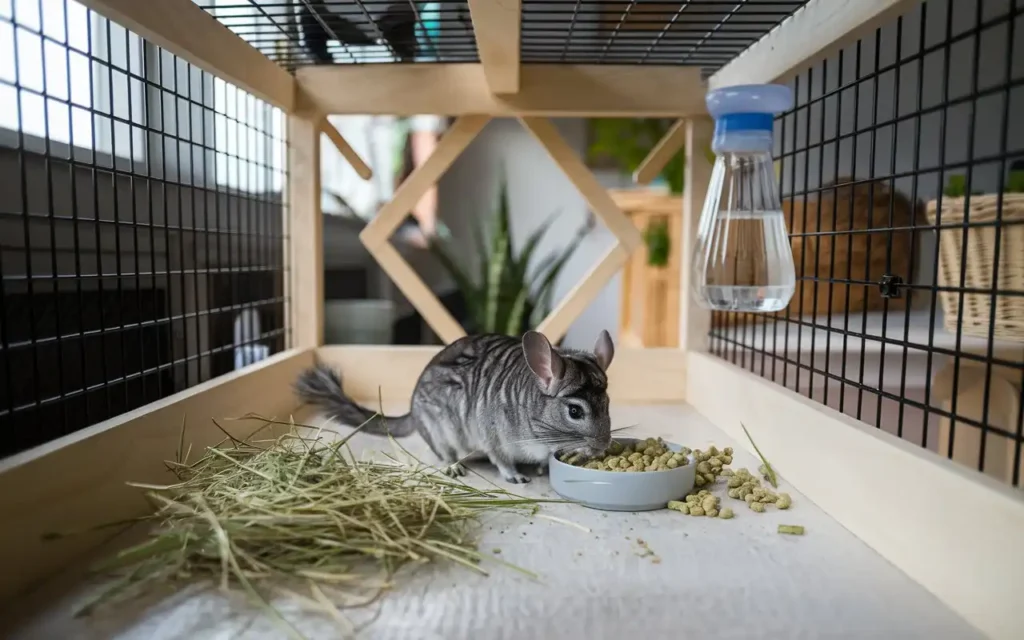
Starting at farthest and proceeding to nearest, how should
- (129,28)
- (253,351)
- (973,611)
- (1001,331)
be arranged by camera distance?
(253,351), (1001,331), (129,28), (973,611)

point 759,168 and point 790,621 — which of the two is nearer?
point 790,621

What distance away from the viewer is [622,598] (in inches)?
29.3

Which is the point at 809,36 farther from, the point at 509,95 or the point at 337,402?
the point at 337,402

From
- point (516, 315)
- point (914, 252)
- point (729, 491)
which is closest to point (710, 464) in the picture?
point (729, 491)

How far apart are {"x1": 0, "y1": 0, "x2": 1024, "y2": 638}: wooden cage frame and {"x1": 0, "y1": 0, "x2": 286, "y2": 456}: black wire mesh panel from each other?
80 mm

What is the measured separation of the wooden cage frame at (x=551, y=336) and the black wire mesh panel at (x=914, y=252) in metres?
0.06

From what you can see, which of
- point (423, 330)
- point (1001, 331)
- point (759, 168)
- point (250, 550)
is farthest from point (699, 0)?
point (423, 330)

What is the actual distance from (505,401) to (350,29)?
781 millimetres

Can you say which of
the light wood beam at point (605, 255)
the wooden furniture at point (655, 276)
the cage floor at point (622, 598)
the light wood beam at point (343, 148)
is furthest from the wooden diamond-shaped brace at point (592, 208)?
the wooden furniture at point (655, 276)

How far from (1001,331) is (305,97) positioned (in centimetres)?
143

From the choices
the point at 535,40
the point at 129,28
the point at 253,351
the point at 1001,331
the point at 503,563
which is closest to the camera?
the point at 503,563

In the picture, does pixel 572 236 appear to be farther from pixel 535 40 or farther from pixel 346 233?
pixel 535 40

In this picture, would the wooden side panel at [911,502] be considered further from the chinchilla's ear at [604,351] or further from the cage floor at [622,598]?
the chinchilla's ear at [604,351]

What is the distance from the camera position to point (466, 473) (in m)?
1.20
